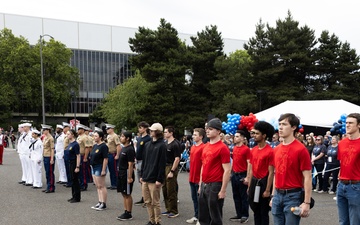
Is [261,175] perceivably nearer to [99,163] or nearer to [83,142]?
[99,163]

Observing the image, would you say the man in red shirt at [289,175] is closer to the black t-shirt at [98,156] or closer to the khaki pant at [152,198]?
the khaki pant at [152,198]

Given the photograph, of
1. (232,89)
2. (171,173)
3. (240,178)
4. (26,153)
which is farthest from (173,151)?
(232,89)

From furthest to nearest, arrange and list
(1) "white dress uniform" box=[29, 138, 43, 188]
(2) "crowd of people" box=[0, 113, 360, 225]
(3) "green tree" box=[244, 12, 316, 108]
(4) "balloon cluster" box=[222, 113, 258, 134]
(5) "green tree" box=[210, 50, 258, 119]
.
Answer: (3) "green tree" box=[244, 12, 316, 108]
(5) "green tree" box=[210, 50, 258, 119]
(4) "balloon cluster" box=[222, 113, 258, 134]
(1) "white dress uniform" box=[29, 138, 43, 188]
(2) "crowd of people" box=[0, 113, 360, 225]

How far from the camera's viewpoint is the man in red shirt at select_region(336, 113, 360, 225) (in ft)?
16.3

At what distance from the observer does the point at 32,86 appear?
5534cm

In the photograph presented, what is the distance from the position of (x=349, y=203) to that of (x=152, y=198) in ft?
11.1

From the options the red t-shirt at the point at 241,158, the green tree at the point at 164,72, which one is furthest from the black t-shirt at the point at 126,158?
the green tree at the point at 164,72

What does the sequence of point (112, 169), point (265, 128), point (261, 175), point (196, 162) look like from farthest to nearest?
point (112, 169) → point (196, 162) → point (261, 175) → point (265, 128)

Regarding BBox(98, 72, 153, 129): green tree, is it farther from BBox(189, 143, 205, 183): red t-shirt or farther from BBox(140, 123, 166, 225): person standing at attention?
BBox(189, 143, 205, 183): red t-shirt

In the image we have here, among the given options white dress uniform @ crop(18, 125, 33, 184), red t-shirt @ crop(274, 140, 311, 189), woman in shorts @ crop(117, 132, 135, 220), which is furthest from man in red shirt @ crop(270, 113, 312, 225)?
white dress uniform @ crop(18, 125, 33, 184)

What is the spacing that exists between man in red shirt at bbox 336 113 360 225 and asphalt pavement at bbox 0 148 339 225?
7.90 feet

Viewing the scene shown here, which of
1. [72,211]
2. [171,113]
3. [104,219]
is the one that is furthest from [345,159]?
[171,113]

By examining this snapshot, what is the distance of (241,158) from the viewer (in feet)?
25.5

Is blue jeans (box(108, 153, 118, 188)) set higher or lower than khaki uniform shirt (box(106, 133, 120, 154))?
lower
